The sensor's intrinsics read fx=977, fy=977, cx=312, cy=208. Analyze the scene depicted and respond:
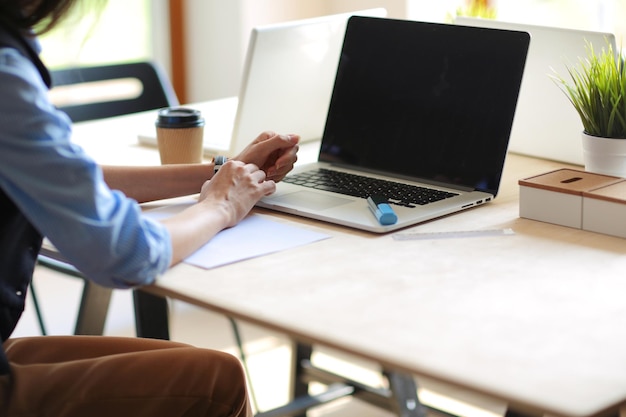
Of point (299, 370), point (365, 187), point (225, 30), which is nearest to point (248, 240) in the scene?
point (365, 187)

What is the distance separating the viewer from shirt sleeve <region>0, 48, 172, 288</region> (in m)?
1.05

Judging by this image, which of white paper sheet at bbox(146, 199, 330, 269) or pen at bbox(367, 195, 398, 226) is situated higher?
pen at bbox(367, 195, 398, 226)

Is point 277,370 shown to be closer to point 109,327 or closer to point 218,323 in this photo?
point 218,323

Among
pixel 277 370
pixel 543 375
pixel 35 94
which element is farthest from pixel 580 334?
pixel 277 370

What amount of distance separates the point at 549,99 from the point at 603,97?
0.82ft

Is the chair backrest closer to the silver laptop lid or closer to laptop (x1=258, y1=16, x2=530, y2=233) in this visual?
the silver laptop lid

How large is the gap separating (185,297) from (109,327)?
1984 mm

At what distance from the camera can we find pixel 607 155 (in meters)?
1.55

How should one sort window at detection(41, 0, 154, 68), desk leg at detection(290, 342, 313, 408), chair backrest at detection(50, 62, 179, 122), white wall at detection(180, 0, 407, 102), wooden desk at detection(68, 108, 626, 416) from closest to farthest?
wooden desk at detection(68, 108, 626, 416), desk leg at detection(290, 342, 313, 408), chair backrest at detection(50, 62, 179, 122), white wall at detection(180, 0, 407, 102), window at detection(41, 0, 154, 68)

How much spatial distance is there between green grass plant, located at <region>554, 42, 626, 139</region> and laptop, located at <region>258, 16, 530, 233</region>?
120 mm

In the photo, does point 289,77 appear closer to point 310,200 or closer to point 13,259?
point 310,200

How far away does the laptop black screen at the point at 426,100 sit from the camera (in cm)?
154

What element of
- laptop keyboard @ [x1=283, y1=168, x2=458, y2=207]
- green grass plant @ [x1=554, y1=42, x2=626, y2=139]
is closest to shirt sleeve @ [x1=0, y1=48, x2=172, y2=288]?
laptop keyboard @ [x1=283, y1=168, x2=458, y2=207]

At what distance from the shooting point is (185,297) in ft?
3.75
